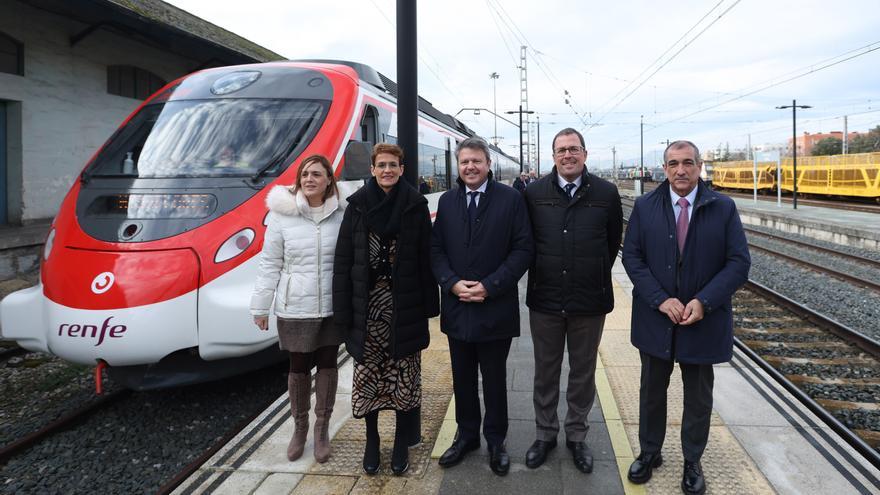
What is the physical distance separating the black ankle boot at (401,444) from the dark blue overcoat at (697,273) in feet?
4.77

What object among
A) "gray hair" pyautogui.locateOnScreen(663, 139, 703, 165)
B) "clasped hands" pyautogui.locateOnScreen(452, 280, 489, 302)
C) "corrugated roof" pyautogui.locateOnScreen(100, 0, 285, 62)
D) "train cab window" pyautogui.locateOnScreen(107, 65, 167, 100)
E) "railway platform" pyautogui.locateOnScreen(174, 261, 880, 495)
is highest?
"corrugated roof" pyautogui.locateOnScreen(100, 0, 285, 62)

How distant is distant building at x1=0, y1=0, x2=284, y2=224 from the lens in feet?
31.7

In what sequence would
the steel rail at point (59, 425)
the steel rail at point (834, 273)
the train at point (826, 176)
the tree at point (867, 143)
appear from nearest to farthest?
the steel rail at point (59, 425) < the steel rail at point (834, 273) < the train at point (826, 176) < the tree at point (867, 143)

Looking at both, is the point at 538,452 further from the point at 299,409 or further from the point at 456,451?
the point at 299,409

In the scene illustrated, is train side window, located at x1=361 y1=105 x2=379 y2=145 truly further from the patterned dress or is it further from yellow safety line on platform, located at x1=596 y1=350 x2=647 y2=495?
yellow safety line on platform, located at x1=596 y1=350 x2=647 y2=495

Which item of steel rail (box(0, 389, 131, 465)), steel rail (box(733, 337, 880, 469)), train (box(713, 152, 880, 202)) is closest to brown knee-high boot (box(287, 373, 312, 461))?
steel rail (box(0, 389, 131, 465))

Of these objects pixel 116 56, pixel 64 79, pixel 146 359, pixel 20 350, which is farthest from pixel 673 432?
pixel 116 56

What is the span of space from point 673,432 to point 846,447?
94 cm

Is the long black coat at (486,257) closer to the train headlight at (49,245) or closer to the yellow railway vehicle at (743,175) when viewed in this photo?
the train headlight at (49,245)

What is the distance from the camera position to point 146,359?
3.61m

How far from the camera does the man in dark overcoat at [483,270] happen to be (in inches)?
124

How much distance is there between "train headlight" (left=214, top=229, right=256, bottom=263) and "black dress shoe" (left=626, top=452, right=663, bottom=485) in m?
2.93

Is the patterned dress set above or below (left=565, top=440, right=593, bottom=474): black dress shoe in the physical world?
above

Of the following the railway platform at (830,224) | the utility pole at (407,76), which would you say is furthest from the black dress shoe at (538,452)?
the railway platform at (830,224)
